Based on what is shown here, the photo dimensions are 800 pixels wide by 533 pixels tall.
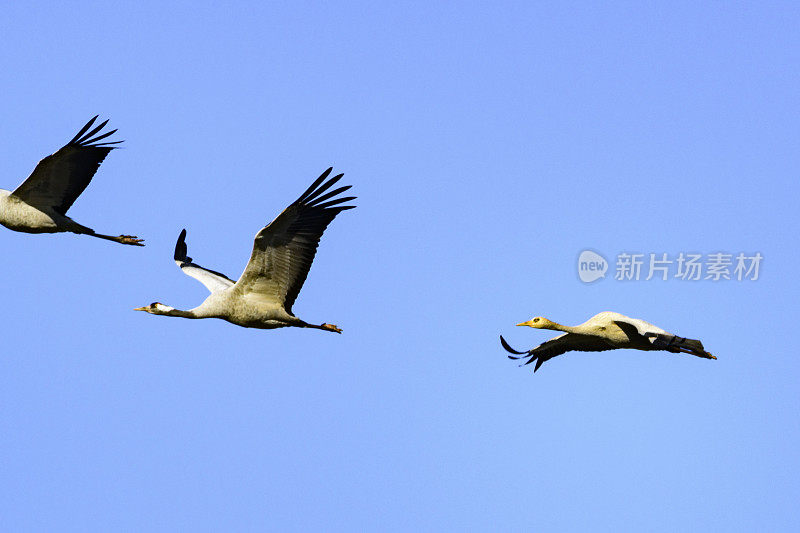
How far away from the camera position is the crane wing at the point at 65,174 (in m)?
19.2

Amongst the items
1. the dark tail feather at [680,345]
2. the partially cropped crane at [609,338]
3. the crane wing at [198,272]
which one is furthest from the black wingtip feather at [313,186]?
the dark tail feather at [680,345]

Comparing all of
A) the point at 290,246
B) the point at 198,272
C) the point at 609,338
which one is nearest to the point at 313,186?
the point at 290,246

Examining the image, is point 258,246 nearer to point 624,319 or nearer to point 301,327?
point 301,327

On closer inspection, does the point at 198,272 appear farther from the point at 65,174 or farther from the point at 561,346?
the point at 561,346

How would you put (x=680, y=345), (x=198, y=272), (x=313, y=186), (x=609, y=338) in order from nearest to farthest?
(x=313, y=186) < (x=680, y=345) < (x=609, y=338) < (x=198, y=272)

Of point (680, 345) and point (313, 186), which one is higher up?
point (313, 186)

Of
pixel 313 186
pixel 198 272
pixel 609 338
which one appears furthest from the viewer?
pixel 198 272

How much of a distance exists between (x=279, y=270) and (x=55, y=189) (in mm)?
5564

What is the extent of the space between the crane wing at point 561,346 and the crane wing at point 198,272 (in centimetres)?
498

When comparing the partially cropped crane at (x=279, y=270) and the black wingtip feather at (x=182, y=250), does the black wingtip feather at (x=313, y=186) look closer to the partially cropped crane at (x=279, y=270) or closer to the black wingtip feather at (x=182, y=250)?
the partially cropped crane at (x=279, y=270)

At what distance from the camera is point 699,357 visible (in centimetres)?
1712

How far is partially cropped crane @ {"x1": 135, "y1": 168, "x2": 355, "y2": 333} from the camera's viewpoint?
1608 cm

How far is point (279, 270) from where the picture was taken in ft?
54.7

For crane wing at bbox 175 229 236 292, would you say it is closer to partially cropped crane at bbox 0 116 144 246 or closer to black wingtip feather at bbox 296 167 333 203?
partially cropped crane at bbox 0 116 144 246
